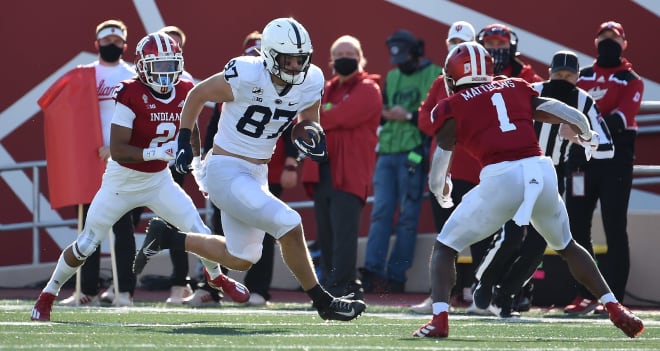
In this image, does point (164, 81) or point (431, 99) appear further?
point (431, 99)

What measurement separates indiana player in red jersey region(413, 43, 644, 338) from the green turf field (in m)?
0.35

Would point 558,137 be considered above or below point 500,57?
below

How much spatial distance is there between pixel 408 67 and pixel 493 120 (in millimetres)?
3811

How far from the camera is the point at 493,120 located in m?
7.32

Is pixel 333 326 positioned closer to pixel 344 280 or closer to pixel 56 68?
pixel 344 280

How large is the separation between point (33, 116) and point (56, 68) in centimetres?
48

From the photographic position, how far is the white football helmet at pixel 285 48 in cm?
747

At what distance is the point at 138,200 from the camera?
880cm

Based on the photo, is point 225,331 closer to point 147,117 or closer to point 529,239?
point 147,117

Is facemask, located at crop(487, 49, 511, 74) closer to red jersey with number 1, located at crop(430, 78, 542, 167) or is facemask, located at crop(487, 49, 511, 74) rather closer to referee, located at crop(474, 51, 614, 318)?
referee, located at crop(474, 51, 614, 318)

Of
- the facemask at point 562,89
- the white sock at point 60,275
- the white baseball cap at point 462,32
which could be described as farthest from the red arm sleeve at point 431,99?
the white sock at point 60,275

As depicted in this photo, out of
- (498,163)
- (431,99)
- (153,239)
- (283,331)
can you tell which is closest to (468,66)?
(498,163)

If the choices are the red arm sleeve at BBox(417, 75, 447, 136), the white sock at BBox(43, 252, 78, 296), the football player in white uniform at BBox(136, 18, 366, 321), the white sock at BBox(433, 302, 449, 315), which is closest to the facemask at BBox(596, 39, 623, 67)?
the red arm sleeve at BBox(417, 75, 447, 136)

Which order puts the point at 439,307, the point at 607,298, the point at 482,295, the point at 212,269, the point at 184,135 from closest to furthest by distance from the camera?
1. the point at 439,307
2. the point at 607,298
3. the point at 184,135
4. the point at 212,269
5. the point at 482,295
